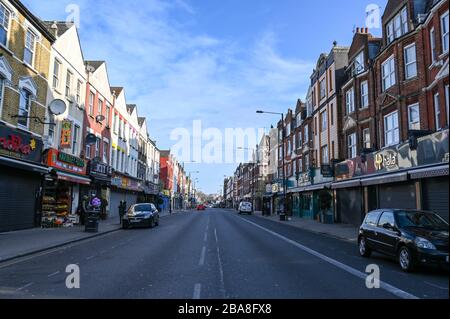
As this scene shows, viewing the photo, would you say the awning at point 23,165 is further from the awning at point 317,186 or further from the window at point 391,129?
the awning at point 317,186

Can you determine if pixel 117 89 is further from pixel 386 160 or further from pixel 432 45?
pixel 432 45

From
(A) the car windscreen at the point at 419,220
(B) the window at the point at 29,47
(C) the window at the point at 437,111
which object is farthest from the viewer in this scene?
(B) the window at the point at 29,47

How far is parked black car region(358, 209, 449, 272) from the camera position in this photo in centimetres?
959

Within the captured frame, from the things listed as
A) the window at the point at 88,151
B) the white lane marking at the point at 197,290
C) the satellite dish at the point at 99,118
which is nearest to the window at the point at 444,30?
the white lane marking at the point at 197,290

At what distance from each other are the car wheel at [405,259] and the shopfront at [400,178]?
744 centimetres

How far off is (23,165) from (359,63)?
2333 cm

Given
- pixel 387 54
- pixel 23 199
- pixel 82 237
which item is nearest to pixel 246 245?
pixel 82 237

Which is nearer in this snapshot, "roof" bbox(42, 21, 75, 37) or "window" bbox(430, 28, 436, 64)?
"window" bbox(430, 28, 436, 64)

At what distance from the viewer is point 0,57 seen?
17578 millimetres

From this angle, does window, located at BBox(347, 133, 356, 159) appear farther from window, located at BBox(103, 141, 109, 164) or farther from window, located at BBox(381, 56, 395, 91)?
window, located at BBox(103, 141, 109, 164)

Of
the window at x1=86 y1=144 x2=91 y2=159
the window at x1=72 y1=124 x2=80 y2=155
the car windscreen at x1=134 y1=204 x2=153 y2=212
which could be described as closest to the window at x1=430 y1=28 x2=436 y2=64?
the car windscreen at x1=134 y1=204 x2=153 y2=212

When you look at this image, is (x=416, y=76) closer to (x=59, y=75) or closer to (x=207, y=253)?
(x=207, y=253)

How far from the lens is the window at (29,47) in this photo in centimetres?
2036
